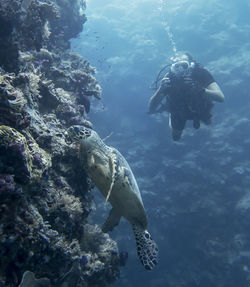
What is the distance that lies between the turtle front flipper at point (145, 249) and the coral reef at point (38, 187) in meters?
0.94

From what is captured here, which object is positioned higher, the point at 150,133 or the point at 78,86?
the point at 150,133

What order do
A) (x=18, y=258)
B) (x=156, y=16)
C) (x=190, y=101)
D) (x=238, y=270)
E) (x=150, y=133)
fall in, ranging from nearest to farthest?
(x=18, y=258) < (x=190, y=101) < (x=238, y=270) < (x=150, y=133) < (x=156, y=16)

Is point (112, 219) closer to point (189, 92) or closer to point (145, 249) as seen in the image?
point (145, 249)

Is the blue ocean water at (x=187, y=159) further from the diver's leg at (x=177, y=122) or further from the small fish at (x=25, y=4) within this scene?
the small fish at (x=25, y=4)

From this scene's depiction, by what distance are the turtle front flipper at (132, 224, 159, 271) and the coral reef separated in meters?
0.94

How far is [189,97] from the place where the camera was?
7.46 m

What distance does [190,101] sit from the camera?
24.6ft

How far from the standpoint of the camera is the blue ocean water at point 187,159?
464 inches

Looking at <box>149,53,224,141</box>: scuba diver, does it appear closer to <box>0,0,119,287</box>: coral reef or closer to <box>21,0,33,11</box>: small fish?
<box>0,0,119,287</box>: coral reef

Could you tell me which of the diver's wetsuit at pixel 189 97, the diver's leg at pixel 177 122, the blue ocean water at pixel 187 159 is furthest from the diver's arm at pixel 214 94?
the blue ocean water at pixel 187 159

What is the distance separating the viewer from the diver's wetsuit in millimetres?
7352

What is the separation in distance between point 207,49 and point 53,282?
25.2m

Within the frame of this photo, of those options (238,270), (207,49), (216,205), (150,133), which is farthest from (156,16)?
(238,270)

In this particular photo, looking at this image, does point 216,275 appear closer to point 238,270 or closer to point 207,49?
point 238,270
